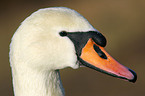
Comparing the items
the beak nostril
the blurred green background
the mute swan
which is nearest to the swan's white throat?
the mute swan

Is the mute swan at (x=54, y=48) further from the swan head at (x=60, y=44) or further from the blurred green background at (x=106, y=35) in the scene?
the blurred green background at (x=106, y=35)

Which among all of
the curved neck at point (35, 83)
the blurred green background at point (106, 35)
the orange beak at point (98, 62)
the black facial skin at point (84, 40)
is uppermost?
the black facial skin at point (84, 40)

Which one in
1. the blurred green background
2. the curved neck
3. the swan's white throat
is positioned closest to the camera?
the swan's white throat

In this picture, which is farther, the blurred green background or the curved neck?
the blurred green background

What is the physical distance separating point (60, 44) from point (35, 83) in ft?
1.22

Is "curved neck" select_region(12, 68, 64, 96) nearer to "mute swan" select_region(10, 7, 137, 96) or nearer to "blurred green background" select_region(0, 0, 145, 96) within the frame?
"mute swan" select_region(10, 7, 137, 96)

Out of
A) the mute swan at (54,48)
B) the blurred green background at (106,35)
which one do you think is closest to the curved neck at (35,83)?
the mute swan at (54,48)

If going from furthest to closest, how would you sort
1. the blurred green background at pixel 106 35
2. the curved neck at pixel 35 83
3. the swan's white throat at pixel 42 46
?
the blurred green background at pixel 106 35, the curved neck at pixel 35 83, the swan's white throat at pixel 42 46

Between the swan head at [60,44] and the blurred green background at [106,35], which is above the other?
the swan head at [60,44]

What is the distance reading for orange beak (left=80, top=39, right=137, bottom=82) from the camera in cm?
221

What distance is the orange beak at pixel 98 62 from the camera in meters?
2.21

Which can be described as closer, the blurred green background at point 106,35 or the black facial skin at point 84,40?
the black facial skin at point 84,40

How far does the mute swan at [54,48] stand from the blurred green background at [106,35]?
4127 mm

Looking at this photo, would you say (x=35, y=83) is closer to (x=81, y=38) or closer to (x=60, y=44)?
(x=60, y=44)
